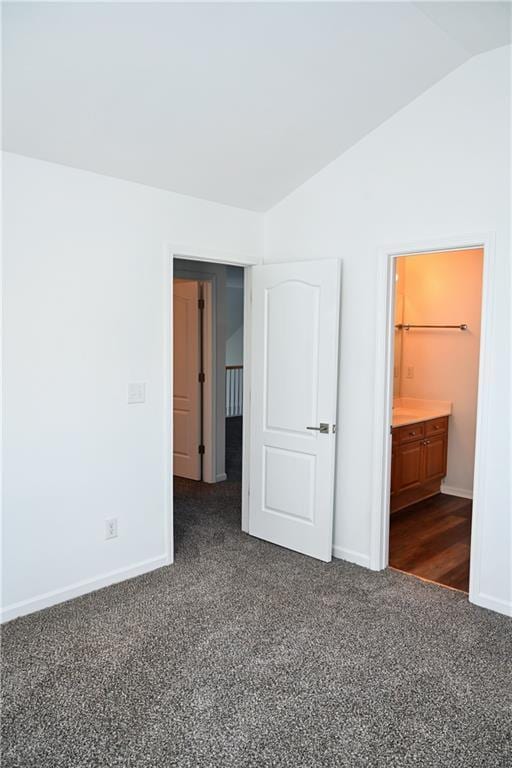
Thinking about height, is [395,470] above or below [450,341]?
below

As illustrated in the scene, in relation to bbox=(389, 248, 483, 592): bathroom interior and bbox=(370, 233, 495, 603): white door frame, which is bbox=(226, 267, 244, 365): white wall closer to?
bbox=(389, 248, 483, 592): bathroom interior

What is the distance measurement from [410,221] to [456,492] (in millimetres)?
3037

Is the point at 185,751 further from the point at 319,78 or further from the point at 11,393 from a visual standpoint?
the point at 319,78

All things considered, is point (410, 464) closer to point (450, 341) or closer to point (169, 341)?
point (450, 341)

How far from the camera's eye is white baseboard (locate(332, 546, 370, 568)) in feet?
12.3

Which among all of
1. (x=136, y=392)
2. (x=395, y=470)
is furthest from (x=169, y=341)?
(x=395, y=470)

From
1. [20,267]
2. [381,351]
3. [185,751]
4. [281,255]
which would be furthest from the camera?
[281,255]

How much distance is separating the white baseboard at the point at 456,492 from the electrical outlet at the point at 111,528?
3395mm

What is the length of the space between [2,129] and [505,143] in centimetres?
257

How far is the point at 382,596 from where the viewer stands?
332 cm

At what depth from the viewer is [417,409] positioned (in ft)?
18.2

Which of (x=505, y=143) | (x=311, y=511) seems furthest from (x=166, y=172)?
(x=311, y=511)

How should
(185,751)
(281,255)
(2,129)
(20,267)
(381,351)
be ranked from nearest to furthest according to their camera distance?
(185,751) < (2,129) < (20,267) < (381,351) < (281,255)

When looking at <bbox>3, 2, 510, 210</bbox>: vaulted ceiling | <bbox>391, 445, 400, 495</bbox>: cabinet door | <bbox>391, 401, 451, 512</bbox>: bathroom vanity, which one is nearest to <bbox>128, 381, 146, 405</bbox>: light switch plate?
<bbox>3, 2, 510, 210</bbox>: vaulted ceiling
